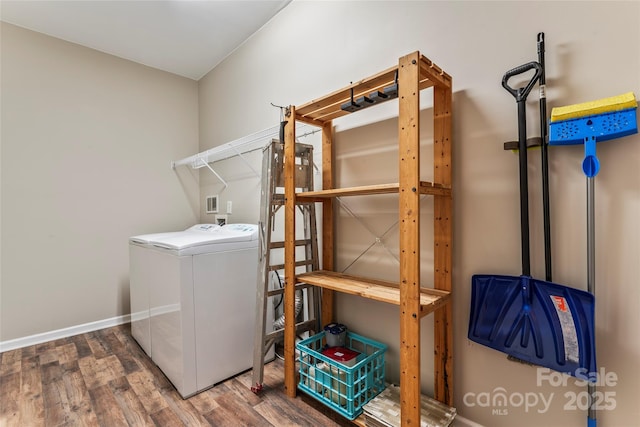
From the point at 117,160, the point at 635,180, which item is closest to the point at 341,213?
the point at 635,180

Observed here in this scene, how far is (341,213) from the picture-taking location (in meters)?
1.93

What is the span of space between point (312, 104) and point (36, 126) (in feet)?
8.59

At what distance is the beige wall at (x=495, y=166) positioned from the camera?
1038 millimetres

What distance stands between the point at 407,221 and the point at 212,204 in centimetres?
261

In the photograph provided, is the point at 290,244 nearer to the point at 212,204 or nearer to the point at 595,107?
the point at 595,107

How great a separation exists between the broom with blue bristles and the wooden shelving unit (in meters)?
0.44

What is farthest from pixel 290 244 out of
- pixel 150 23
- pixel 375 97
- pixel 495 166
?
pixel 150 23

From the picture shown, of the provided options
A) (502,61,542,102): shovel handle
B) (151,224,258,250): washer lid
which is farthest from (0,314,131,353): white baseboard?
(502,61,542,102): shovel handle

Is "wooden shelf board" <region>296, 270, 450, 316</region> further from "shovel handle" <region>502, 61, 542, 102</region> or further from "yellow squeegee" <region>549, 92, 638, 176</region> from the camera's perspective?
"shovel handle" <region>502, 61, 542, 102</region>

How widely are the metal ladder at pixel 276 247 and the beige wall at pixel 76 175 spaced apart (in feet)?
6.34

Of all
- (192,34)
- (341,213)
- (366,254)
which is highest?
(192,34)

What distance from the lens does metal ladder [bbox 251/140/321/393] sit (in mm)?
1807

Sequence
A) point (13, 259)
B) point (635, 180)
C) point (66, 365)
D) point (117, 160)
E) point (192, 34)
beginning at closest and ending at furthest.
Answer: point (635, 180) → point (66, 365) → point (13, 259) → point (192, 34) → point (117, 160)

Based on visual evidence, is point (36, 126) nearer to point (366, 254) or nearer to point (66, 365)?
point (66, 365)
